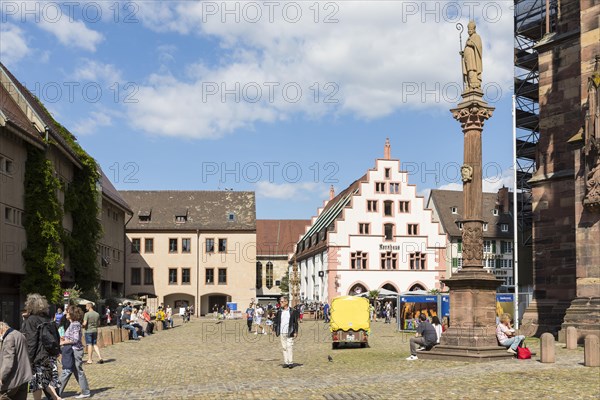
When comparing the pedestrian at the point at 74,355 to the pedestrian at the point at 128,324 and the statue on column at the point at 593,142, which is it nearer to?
the statue on column at the point at 593,142

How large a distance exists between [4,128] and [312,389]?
22.4 meters

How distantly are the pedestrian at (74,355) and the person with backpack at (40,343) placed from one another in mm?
1499

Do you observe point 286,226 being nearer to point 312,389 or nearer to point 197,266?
point 197,266

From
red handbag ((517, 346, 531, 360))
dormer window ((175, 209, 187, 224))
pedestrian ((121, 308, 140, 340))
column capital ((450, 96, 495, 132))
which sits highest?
dormer window ((175, 209, 187, 224))

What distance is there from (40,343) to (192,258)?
6428 cm

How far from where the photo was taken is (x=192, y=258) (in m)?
75.6

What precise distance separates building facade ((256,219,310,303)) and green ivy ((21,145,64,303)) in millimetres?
57509

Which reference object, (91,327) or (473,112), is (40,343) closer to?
(91,327)

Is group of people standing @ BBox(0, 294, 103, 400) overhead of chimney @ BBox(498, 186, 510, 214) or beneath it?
beneath

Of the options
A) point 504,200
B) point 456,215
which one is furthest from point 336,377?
point 504,200

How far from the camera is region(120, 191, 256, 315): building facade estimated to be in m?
75.0

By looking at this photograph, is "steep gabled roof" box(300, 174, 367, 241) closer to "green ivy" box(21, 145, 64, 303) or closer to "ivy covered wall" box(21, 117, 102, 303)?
"ivy covered wall" box(21, 117, 102, 303)

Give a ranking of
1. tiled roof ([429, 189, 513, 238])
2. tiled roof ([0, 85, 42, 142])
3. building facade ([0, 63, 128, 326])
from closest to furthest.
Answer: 1. building facade ([0, 63, 128, 326])
2. tiled roof ([0, 85, 42, 142])
3. tiled roof ([429, 189, 513, 238])

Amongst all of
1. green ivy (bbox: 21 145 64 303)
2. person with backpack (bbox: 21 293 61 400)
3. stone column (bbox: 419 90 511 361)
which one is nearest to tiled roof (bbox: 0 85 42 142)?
green ivy (bbox: 21 145 64 303)
